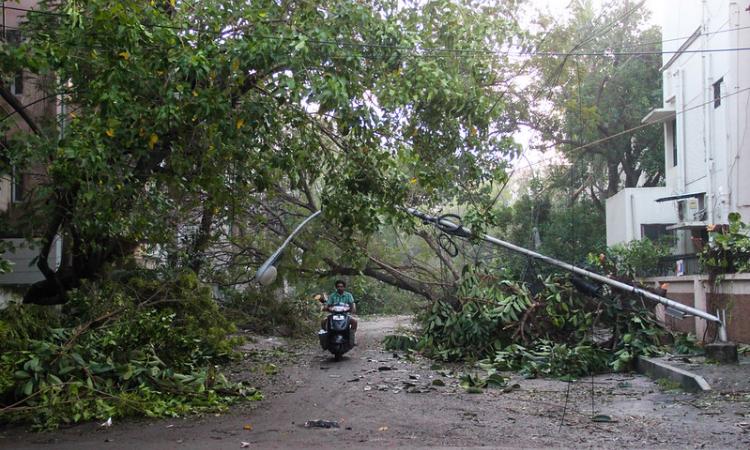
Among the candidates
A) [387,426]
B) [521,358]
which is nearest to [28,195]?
[387,426]

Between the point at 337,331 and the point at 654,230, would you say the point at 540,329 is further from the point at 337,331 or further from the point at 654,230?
the point at 654,230

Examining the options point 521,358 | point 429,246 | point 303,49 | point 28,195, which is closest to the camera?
point 303,49

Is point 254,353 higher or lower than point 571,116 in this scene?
lower

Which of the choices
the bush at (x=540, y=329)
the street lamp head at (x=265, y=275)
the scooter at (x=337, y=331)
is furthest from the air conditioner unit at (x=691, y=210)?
the street lamp head at (x=265, y=275)

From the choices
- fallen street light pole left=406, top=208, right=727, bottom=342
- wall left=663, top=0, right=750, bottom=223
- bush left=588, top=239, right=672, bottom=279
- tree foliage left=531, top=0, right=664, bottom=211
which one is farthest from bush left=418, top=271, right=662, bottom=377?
tree foliage left=531, top=0, right=664, bottom=211

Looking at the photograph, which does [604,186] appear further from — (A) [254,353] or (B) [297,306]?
(A) [254,353]

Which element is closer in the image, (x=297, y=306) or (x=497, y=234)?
(x=297, y=306)

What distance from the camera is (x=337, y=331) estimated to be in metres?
14.8

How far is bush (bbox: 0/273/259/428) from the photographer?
28.3ft

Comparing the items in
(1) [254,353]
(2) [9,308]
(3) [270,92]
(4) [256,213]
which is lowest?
(1) [254,353]

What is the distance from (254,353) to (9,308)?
687 centimetres

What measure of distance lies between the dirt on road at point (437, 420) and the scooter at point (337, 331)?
199cm

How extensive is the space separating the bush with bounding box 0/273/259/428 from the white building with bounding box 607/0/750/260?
41.0 feet

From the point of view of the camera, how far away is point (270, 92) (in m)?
9.18
